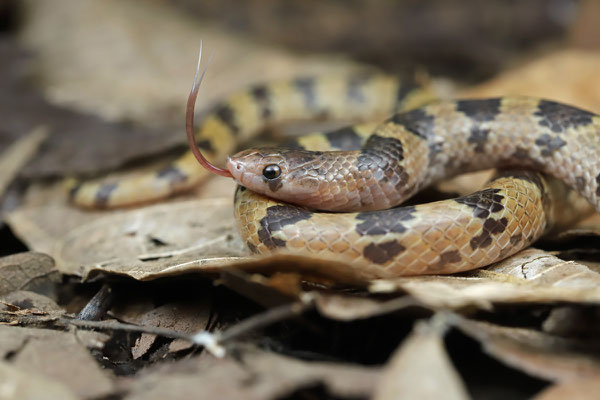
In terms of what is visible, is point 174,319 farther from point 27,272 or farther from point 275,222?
point 27,272

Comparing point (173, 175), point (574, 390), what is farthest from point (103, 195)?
point (574, 390)

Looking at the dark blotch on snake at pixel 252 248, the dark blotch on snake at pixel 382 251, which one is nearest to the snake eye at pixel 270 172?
the dark blotch on snake at pixel 252 248

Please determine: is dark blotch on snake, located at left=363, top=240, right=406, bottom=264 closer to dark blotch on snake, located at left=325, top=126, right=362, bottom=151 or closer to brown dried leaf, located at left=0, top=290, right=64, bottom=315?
dark blotch on snake, located at left=325, top=126, right=362, bottom=151

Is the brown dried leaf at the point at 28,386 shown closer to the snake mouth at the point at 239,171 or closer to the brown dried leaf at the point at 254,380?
the brown dried leaf at the point at 254,380

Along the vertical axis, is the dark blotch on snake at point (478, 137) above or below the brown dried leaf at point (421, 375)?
above

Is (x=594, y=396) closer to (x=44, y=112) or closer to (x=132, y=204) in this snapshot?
(x=132, y=204)

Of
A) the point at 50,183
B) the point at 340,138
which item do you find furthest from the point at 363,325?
the point at 50,183
